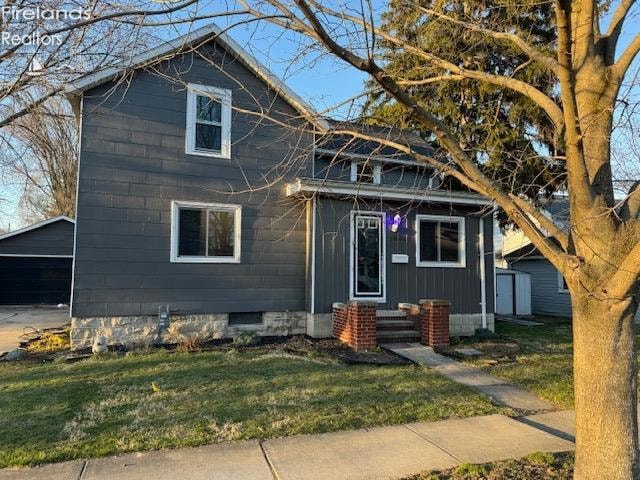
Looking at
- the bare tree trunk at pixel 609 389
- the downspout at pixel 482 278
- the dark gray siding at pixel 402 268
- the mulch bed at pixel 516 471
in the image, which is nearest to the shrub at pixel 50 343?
the dark gray siding at pixel 402 268

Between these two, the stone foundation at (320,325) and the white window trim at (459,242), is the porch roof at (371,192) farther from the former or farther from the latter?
the stone foundation at (320,325)

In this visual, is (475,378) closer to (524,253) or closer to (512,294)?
(512,294)

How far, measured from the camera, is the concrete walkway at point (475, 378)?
605 cm

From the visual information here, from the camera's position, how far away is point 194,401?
5.54 m

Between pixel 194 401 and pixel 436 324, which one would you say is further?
pixel 436 324

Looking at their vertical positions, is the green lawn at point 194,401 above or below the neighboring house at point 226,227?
below

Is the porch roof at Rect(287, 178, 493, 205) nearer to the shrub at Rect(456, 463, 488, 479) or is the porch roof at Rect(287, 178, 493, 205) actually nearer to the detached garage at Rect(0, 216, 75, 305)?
the shrub at Rect(456, 463, 488, 479)

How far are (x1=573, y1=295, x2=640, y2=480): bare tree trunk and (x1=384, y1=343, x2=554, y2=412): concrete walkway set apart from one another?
2.73m

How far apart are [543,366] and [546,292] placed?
1223 cm

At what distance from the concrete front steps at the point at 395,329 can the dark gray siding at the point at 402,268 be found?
61 centimetres

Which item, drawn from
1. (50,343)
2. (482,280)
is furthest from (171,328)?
(482,280)

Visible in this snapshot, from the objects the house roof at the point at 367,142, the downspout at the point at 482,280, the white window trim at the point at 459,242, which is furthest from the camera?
the downspout at the point at 482,280

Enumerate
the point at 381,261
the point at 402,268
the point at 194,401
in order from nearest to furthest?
1. the point at 194,401
2. the point at 381,261
3. the point at 402,268

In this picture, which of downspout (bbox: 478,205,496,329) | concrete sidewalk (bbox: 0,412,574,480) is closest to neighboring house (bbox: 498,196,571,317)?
downspout (bbox: 478,205,496,329)
